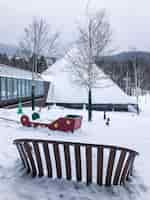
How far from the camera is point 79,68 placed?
58.7 ft

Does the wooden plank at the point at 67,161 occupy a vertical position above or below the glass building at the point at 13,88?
below

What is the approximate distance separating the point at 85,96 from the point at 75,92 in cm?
171

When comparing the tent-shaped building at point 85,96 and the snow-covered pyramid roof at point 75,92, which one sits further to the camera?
the snow-covered pyramid roof at point 75,92

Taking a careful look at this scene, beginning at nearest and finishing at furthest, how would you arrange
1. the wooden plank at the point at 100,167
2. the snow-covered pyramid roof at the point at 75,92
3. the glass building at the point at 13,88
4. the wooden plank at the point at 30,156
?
the wooden plank at the point at 100,167 → the wooden plank at the point at 30,156 → the glass building at the point at 13,88 → the snow-covered pyramid roof at the point at 75,92

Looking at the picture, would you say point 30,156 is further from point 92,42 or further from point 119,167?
point 92,42

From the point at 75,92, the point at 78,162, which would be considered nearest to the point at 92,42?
the point at 78,162

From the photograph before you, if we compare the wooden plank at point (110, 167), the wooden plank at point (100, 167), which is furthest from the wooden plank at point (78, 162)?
the wooden plank at point (110, 167)

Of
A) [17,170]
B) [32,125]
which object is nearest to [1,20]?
[32,125]

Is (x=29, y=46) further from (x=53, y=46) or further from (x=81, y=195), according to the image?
(x=81, y=195)

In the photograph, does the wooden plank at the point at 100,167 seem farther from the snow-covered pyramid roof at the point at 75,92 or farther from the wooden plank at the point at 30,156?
the snow-covered pyramid roof at the point at 75,92

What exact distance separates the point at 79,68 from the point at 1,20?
14562 millimetres

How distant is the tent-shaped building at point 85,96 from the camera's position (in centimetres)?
2919

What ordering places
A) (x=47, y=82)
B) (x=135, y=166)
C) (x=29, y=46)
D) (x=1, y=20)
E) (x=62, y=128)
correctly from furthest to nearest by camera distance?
(x=47, y=82)
(x=1, y=20)
(x=29, y=46)
(x=62, y=128)
(x=135, y=166)

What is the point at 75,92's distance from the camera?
30.9 metres
